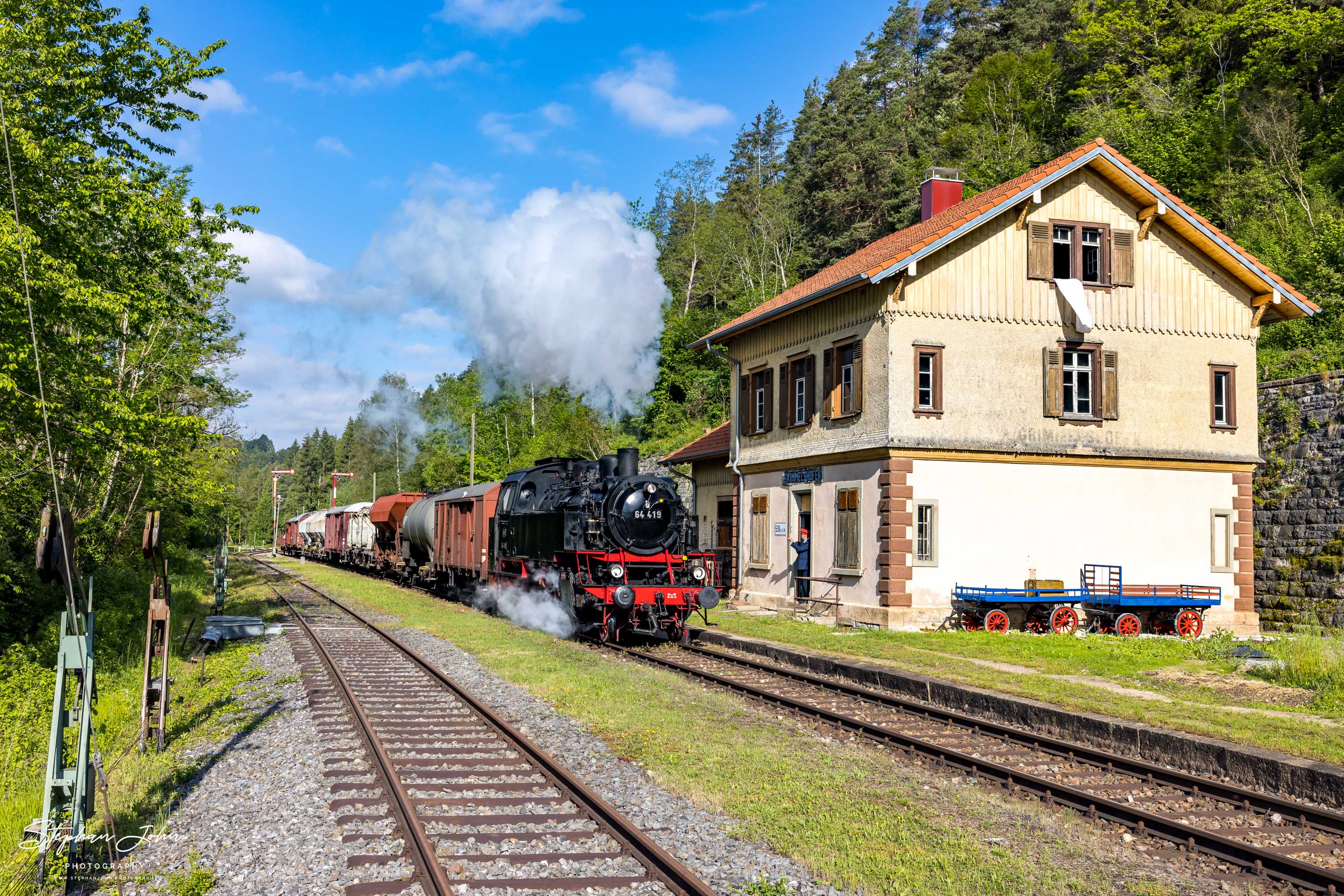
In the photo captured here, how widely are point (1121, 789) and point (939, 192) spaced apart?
19354 mm

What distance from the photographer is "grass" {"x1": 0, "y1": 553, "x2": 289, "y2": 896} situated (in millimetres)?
6754

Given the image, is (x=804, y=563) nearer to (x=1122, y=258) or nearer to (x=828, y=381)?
(x=828, y=381)

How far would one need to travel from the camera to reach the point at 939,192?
80.5 feet

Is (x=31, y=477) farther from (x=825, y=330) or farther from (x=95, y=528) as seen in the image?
(x=825, y=330)

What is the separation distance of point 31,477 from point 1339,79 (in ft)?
138

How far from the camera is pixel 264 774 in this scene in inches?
319

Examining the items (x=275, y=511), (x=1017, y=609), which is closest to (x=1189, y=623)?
(x=1017, y=609)

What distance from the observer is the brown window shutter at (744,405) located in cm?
2466

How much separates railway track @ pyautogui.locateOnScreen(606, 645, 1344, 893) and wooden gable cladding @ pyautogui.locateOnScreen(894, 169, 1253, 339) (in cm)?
1021

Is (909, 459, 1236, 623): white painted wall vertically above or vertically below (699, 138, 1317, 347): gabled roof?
below

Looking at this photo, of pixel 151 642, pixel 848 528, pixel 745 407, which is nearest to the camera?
pixel 151 642

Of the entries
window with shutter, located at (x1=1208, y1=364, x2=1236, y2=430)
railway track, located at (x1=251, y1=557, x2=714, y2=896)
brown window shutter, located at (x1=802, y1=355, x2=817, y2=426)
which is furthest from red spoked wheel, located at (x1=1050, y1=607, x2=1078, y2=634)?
railway track, located at (x1=251, y1=557, x2=714, y2=896)

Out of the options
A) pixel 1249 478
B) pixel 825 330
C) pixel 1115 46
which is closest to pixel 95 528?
pixel 825 330

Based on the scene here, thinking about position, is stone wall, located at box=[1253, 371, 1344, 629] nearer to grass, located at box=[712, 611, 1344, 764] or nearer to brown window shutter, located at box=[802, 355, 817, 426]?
grass, located at box=[712, 611, 1344, 764]
